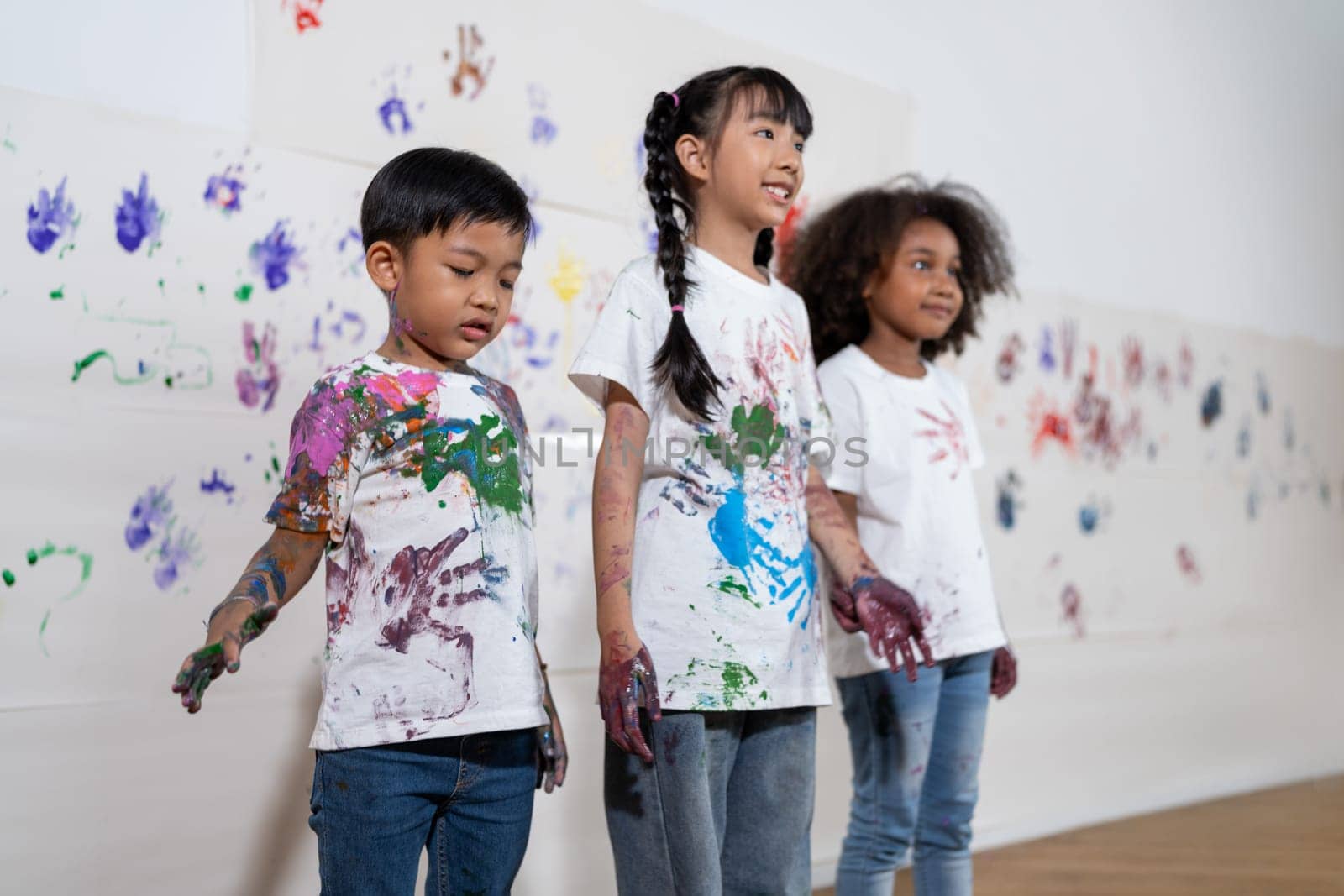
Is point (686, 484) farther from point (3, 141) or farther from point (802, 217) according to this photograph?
point (802, 217)

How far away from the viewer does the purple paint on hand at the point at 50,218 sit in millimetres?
1651

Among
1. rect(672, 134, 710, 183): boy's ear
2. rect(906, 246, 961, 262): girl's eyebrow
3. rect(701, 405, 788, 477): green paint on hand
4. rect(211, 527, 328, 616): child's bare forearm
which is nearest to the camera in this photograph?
rect(211, 527, 328, 616): child's bare forearm

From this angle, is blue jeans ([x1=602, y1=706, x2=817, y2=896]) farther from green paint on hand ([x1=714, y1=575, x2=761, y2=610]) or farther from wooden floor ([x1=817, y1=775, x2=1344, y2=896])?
wooden floor ([x1=817, y1=775, x2=1344, y2=896])

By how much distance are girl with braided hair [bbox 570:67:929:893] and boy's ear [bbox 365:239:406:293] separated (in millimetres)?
228

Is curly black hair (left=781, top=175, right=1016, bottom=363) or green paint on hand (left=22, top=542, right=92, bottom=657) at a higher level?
curly black hair (left=781, top=175, right=1016, bottom=363)

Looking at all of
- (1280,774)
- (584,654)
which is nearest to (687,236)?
(584,654)

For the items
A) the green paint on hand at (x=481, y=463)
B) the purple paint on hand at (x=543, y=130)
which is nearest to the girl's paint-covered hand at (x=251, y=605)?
the green paint on hand at (x=481, y=463)

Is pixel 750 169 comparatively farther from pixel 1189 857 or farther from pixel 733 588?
pixel 1189 857

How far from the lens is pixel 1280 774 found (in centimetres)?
406

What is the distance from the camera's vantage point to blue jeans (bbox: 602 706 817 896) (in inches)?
54.3

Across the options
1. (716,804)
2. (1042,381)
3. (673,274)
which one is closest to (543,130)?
(673,274)

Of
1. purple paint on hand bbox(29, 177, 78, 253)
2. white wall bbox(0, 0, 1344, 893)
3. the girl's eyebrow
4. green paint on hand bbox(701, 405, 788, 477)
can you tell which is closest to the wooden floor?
white wall bbox(0, 0, 1344, 893)

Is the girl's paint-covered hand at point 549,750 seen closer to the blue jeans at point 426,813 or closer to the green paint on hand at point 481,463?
the blue jeans at point 426,813

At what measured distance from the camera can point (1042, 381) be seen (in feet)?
10.6
